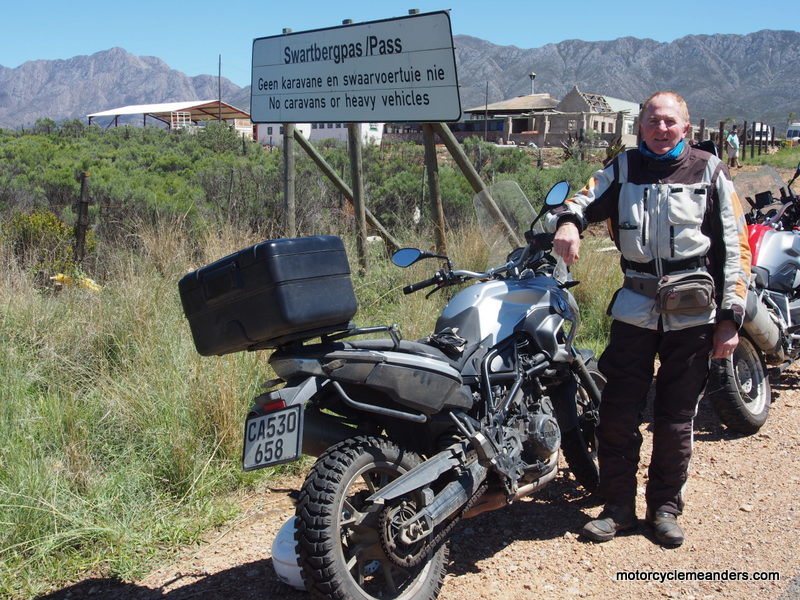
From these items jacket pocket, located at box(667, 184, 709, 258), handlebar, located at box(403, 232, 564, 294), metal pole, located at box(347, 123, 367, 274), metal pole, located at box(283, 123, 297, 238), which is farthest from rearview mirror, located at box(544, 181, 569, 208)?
metal pole, located at box(283, 123, 297, 238)

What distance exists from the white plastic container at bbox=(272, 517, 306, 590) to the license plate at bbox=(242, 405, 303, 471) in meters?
0.53

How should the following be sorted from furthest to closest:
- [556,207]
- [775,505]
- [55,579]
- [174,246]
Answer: [174,246]
[775,505]
[556,207]
[55,579]

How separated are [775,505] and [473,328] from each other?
1.89m

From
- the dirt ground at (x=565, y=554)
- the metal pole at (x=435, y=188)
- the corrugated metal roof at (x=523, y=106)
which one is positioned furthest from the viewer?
the corrugated metal roof at (x=523, y=106)

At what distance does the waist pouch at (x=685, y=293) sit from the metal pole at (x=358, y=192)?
420 centimetres

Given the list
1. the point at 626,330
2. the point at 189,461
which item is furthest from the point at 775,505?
the point at 189,461

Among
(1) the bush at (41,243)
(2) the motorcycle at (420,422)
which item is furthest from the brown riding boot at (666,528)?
(1) the bush at (41,243)

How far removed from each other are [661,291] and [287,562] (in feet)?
6.30

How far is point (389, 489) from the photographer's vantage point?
111 inches

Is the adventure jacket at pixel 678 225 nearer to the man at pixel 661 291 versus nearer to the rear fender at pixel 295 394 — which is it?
the man at pixel 661 291

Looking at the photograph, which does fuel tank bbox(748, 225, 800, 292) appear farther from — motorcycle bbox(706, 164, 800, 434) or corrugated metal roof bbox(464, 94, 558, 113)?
corrugated metal roof bbox(464, 94, 558, 113)

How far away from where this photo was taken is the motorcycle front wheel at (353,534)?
265 centimetres

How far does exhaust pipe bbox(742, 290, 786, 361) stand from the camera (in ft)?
16.7

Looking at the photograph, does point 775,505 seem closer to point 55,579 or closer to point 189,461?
point 189,461
